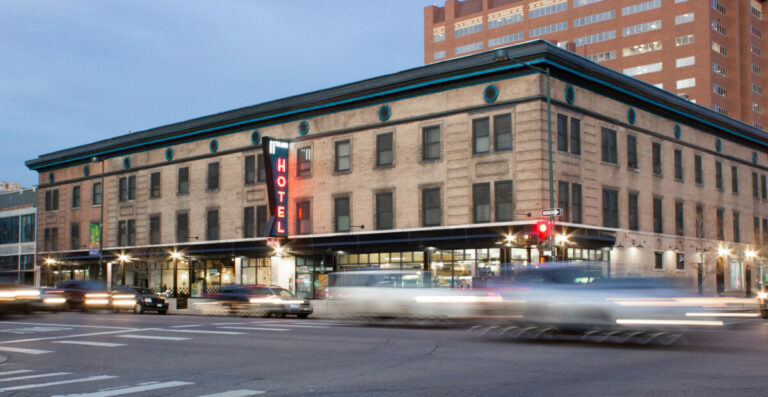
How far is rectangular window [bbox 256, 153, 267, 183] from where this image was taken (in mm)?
48250

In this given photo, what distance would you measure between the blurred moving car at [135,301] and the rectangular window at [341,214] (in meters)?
10.8

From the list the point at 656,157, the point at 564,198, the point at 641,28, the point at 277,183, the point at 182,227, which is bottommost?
the point at 182,227

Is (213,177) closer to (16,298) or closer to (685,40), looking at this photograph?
(16,298)

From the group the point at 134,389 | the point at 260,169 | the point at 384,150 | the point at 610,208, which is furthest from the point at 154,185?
the point at 134,389

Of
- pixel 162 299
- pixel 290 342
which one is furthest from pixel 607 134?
pixel 290 342

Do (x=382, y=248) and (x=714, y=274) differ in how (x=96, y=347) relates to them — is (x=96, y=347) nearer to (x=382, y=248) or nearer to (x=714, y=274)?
(x=382, y=248)

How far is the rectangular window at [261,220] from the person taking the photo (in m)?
48.2

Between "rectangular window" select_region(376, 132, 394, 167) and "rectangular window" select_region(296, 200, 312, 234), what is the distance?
6.00m

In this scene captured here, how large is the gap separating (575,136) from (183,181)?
27867mm

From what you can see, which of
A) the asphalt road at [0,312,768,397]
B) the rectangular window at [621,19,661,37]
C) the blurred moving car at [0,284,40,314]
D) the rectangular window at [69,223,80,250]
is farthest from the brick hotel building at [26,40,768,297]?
the rectangular window at [621,19,661,37]

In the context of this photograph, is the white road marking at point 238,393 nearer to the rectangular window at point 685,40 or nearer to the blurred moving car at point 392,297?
the blurred moving car at point 392,297

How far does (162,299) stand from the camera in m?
39.1

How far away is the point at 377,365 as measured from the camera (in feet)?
43.7

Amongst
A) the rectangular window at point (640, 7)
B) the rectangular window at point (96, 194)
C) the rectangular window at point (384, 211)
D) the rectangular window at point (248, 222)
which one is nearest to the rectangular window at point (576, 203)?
the rectangular window at point (384, 211)
